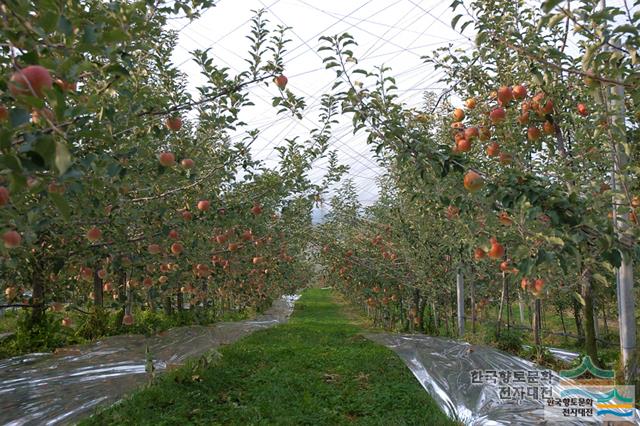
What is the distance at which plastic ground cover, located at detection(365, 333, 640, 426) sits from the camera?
3766 millimetres

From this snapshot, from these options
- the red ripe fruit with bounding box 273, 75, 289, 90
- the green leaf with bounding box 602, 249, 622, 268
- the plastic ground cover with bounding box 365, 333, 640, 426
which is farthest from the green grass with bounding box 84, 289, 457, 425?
the red ripe fruit with bounding box 273, 75, 289, 90

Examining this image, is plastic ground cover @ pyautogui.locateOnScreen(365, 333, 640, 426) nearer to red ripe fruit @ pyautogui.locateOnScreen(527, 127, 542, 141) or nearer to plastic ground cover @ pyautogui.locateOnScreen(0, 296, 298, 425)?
red ripe fruit @ pyautogui.locateOnScreen(527, 127, 542, 141)

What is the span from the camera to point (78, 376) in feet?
16.4

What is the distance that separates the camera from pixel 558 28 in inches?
146

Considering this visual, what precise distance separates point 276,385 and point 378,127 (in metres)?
3.77

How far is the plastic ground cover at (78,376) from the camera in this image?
3.95m

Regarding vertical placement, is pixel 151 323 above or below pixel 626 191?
below

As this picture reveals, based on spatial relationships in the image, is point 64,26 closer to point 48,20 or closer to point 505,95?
point 48,20

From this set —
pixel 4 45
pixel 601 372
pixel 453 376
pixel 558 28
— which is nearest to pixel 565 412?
pixel 601 372

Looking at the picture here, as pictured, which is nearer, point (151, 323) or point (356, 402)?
point (356, 402)

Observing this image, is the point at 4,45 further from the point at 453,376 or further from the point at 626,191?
the point at 453,376

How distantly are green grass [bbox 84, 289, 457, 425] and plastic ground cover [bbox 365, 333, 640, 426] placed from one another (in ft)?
0.63

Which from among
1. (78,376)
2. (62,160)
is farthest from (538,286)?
(78,376)

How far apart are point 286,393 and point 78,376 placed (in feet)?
8.18
